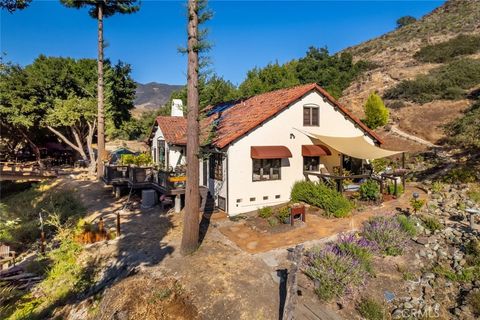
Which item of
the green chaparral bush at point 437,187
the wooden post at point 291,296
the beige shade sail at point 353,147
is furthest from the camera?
the green chaparral bush at point 437,187

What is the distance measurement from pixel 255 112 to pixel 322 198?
20.7 feet

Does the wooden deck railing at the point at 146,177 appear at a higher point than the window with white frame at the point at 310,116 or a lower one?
lower

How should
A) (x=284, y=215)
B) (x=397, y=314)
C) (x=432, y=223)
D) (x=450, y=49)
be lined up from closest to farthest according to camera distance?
1. (x=397, y=314)
2. (x=432, y=223)
3. (x=284, y=215)
4. (x=450, y=49)

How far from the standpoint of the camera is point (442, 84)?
3725cm

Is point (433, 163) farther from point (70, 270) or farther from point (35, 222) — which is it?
point (35, 222)

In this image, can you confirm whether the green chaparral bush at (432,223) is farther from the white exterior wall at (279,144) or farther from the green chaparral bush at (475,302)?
the white exterior wall at (279,144)

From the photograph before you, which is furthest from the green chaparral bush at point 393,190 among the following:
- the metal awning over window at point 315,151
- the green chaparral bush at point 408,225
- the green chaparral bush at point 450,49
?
the green chaparral bush at point 450,49

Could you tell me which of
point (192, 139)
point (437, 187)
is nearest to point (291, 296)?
point (192, 139)

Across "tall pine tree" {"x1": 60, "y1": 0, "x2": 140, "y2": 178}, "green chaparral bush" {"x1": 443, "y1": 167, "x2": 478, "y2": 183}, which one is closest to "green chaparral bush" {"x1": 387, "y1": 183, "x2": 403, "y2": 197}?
"green chaparral bush" {"x1": 443, "y1": 167, "x2": 478, "y2": 183}

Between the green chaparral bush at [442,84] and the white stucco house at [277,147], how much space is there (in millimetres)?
22818

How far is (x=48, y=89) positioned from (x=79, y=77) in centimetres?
303

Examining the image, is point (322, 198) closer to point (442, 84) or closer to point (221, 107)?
point (221, 107)

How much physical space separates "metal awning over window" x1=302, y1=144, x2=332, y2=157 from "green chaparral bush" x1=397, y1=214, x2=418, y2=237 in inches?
203

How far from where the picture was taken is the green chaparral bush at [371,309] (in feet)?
A: 25.3
